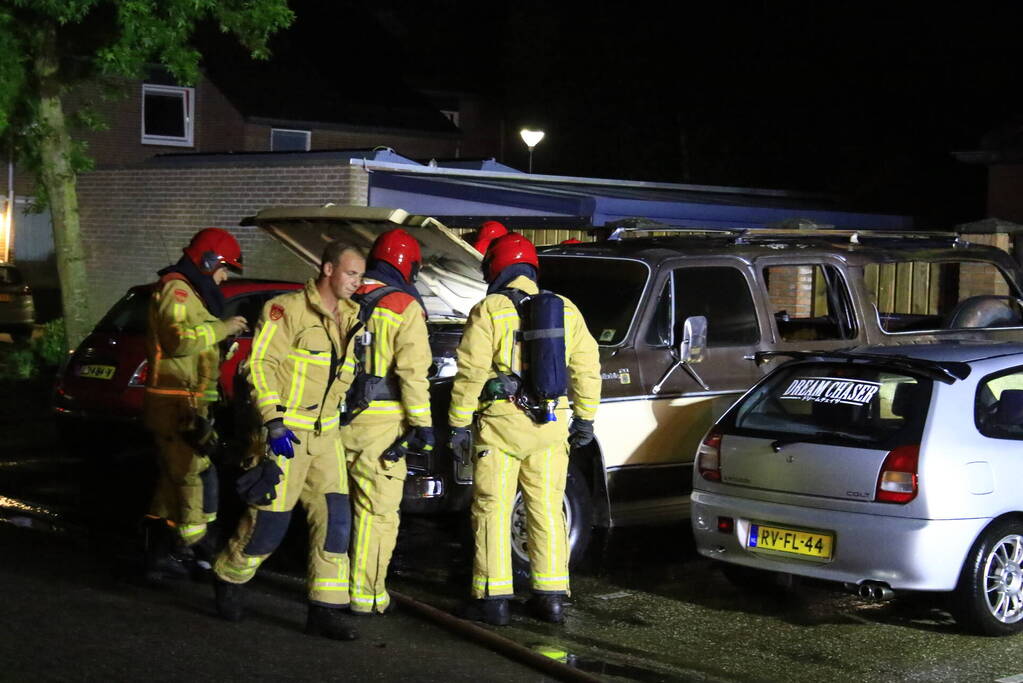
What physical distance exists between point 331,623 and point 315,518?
49cm

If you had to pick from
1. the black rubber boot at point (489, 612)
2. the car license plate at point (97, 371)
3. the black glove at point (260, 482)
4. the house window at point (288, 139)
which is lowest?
the black rubber boot at point (489, 612)

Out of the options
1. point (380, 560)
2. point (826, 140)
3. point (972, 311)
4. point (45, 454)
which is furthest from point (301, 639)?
point (826, 140)

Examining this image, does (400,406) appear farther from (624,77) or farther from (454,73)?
(454,73)

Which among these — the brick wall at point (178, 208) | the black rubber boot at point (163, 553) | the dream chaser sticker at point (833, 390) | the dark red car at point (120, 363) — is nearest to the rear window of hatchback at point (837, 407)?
the dream chaser sticker at point (833, 390)

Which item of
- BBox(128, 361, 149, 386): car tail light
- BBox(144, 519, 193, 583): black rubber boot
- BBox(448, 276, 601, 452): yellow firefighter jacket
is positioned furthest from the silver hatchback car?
BBox(128, 361, 149, 386): car tail light

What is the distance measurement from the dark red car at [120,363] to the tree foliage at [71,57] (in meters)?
6.10

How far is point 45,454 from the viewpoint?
40.1 ft

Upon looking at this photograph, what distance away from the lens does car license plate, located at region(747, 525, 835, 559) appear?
6922mm

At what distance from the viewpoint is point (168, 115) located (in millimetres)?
36625

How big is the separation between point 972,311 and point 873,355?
3.01 m

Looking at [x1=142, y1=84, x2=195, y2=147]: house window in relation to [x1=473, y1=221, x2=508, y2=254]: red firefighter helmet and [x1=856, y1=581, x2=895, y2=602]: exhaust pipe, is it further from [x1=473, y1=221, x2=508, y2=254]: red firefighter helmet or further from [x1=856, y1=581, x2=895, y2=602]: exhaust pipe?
[x1=856, y1=581, x2=895, y2=602]: exhaust pipe

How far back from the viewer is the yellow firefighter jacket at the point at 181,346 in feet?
24.3

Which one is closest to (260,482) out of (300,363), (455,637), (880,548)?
(300,363)

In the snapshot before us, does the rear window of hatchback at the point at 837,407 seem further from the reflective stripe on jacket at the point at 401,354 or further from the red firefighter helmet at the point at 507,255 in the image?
the reflective stripe on jacket at the point at 401,354
